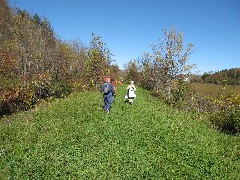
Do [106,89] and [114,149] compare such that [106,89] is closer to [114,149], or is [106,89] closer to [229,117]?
[114,149]

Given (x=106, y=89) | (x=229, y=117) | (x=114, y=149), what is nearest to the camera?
(x=114, y=149)

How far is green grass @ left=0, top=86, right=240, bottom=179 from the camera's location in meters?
11.2

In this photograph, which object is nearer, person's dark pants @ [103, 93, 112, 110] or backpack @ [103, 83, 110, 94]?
backpack @ [103, 83, 110, 94]

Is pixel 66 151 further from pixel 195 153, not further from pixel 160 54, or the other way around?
pixel 160 54

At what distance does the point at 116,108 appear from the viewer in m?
22.5

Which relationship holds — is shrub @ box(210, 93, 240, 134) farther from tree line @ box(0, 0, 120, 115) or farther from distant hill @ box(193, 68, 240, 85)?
distant hill @ box(193, 68, 240, 85)

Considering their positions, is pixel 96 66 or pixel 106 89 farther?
pixel 96 66

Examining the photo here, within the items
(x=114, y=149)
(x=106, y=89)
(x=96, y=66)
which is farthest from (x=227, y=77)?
(x=114, y=149)

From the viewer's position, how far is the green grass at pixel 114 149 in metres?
11.2

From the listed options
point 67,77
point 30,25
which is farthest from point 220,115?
point 30,25

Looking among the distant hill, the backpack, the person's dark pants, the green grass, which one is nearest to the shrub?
the green grass

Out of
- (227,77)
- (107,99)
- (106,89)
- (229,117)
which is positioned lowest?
(229,117)

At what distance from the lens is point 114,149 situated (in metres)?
13.2

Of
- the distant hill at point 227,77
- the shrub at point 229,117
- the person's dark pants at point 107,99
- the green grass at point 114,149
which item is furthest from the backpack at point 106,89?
the distant hill at point 227,77
